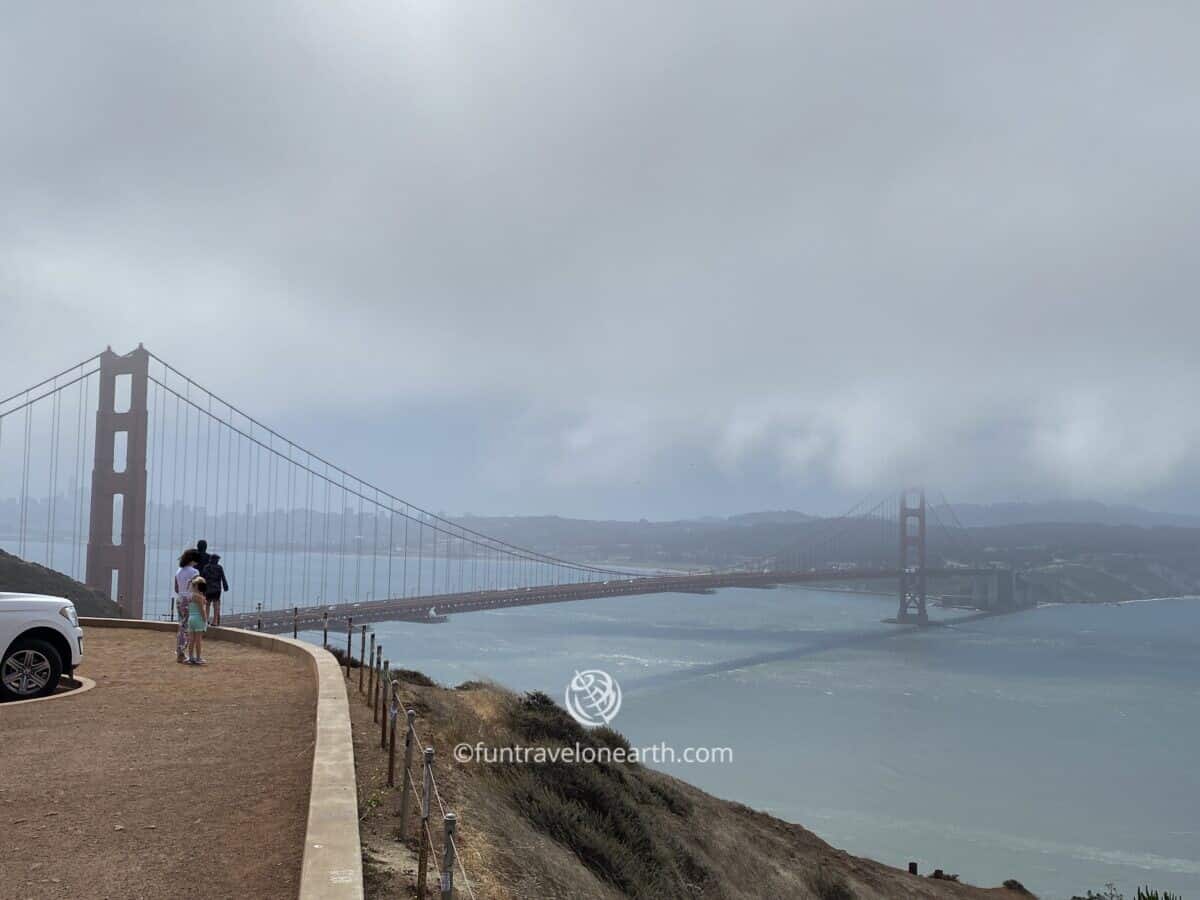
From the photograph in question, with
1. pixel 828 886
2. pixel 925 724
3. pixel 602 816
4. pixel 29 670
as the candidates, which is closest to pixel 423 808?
pixel 602 816

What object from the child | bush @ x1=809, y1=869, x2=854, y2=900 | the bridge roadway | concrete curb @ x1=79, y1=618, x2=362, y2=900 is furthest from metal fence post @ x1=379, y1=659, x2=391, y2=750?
the bridge roadway

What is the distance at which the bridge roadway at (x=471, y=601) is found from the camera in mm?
38625

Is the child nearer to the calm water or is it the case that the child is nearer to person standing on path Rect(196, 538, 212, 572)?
person standing on path Rect(196, 538, 212, 572)

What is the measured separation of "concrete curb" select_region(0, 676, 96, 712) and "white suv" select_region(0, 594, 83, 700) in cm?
11

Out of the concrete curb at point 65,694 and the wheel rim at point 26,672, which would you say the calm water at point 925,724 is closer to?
the concrete curb at point 65,694

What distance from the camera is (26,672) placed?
832 cm

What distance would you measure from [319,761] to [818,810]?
3144 centimetres

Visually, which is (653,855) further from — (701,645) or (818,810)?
(701,645)

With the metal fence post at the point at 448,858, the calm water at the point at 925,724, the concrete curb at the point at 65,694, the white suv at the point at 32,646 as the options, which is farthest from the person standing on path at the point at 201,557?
the calm water at the point at 925,724

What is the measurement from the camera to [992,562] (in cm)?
13725

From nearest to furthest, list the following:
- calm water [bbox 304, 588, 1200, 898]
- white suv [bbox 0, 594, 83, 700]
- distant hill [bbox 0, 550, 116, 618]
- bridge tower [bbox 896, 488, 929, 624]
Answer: white suv [bbox 0, 594, 83, 700], distant hill [bbox 0, 550, 116, 618], calm water [bbox 304, 588, 1200, 898], bridge tower [bbox 896, 488, 929, 624]

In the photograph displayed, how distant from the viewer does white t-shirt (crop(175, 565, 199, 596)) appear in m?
10.7

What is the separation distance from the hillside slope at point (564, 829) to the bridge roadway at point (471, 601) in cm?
1898

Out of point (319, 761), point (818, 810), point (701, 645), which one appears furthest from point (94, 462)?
point (701, 645)
